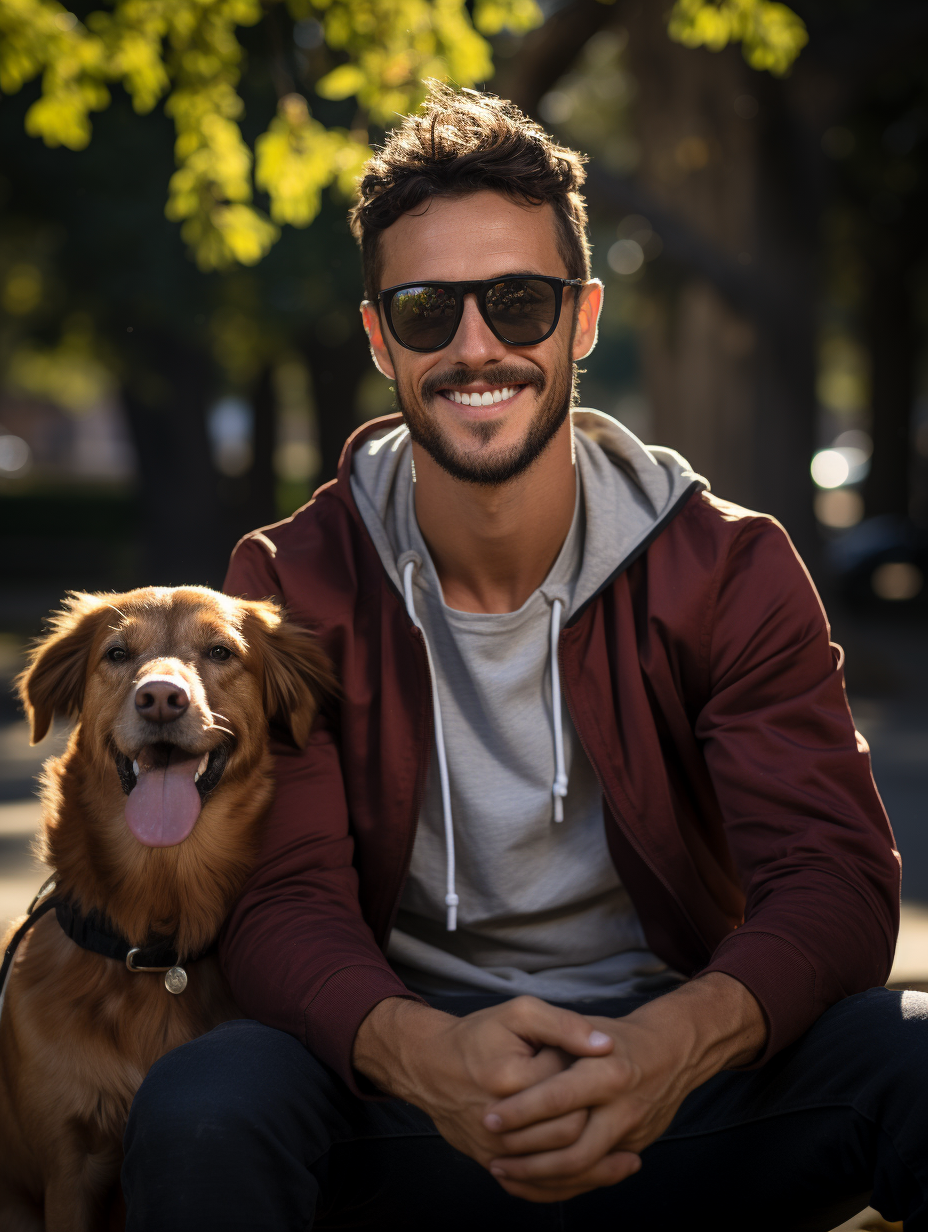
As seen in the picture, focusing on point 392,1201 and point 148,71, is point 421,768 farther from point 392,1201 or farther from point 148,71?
point 148,71

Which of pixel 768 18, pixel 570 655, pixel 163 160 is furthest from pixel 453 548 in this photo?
pixel 163 160

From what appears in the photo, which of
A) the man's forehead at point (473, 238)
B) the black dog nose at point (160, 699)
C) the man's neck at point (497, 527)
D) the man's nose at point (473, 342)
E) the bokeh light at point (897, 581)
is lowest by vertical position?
the bokeh light at point (897, 581)

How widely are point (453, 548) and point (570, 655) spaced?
40cm

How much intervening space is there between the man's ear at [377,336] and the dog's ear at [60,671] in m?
0.87

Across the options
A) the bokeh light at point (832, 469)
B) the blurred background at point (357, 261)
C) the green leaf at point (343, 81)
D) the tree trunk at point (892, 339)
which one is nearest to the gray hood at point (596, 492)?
the blurred background at point (357, 261)

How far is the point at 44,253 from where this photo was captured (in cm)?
1975

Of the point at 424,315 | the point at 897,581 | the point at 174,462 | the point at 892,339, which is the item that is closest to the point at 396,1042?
the point at 424,315

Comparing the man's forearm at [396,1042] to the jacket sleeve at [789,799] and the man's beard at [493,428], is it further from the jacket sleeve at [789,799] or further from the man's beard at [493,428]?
the man's beard at [493,428]

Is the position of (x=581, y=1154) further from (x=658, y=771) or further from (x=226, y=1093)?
(x=658, y=771)

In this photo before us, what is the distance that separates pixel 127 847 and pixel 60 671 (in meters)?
0.47

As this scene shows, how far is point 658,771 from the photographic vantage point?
110 inches

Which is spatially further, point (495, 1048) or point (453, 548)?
point (453, 548)

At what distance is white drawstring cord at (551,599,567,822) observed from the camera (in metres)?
2.83

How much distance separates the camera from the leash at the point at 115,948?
2828 mm
